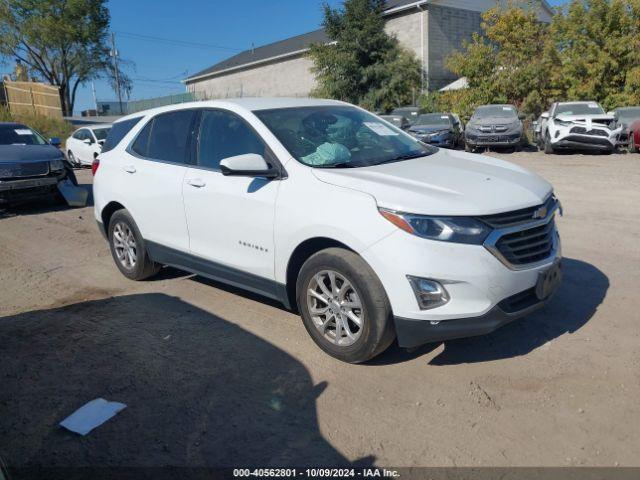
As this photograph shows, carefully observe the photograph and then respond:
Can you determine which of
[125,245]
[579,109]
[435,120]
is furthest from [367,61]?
[125,245]

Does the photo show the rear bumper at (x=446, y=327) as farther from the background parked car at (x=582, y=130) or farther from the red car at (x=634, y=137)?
the red car at (x=634, y=137)

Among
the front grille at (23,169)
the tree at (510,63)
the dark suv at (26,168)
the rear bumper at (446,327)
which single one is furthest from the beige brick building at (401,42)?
the rear bumper at (446,327)

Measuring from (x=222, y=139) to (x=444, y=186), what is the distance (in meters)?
2.03

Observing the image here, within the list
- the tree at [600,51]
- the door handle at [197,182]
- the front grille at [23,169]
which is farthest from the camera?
the tree at [600,51]

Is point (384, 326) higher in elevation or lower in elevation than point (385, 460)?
higher

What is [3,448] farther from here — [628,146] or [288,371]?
[628,146]

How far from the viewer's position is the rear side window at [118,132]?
5.99 m

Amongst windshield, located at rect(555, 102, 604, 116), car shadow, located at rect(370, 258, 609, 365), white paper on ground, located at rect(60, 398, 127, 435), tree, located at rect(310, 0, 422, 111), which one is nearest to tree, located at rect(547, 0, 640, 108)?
windshield, located at rect(555, 102, 604, 116)

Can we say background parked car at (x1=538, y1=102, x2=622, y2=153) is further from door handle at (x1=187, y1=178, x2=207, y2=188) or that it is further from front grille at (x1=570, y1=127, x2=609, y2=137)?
door handle at (x1=187, y1=178, x2=207, y2=188)

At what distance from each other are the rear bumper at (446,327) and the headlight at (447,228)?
0.47 meters

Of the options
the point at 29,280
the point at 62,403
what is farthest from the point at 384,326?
the point at 29,280

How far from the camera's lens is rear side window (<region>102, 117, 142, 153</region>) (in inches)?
236

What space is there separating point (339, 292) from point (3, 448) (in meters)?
2.17

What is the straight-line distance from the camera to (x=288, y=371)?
389 centimetres
